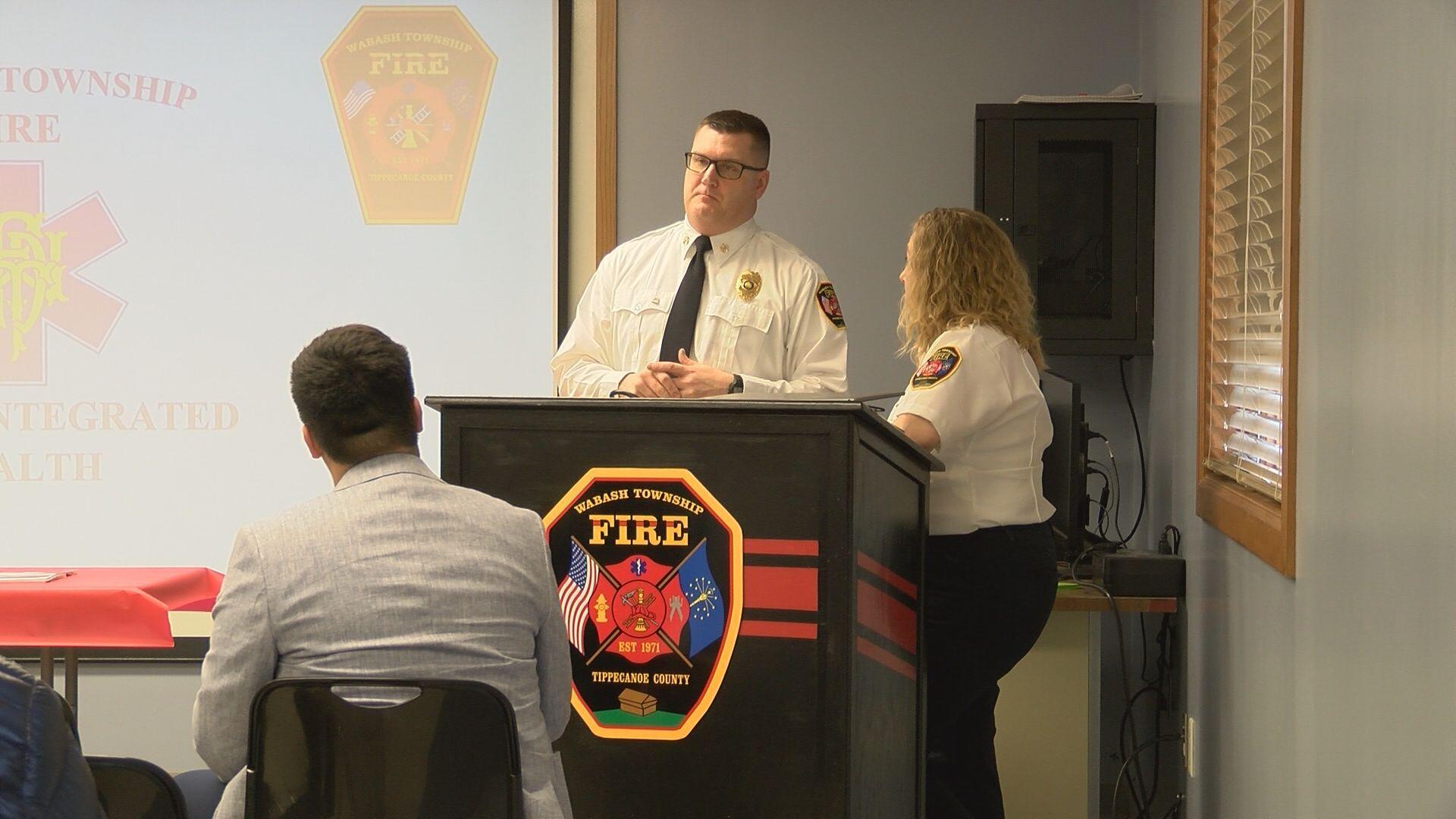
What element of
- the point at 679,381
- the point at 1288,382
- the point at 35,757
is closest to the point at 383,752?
the point at 35,757

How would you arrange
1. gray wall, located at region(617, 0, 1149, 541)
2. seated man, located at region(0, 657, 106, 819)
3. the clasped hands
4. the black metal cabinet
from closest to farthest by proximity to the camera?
seated man, located at region(0, 657, 106, 819) < the clasped hands < the black metal cabinet < gray wall, located at region(617, 0, 1149, 541)

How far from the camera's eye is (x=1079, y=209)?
372 cm

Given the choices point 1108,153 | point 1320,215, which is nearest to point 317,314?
point 1108,153

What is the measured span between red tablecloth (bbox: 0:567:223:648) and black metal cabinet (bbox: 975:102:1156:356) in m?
2.26

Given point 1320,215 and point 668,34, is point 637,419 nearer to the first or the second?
point 1320,215

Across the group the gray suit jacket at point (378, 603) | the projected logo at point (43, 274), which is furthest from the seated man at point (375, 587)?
the projected logo at point (43, 274)

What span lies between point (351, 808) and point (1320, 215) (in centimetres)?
154

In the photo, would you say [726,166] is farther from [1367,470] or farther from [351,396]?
[1367,470]

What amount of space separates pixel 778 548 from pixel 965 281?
3.18 ft

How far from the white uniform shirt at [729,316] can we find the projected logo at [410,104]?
50.3 inches

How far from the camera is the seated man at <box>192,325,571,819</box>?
64.4 inches

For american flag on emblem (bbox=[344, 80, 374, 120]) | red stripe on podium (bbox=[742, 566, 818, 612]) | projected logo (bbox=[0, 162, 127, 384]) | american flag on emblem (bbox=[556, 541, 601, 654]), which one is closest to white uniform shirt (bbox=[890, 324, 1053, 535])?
red stripe on podium (bbox=[742, 566, 818, 612])

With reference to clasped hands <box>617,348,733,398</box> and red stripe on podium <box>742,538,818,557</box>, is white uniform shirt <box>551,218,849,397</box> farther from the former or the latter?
red stripe on podium <box>742,538,818,557</box>

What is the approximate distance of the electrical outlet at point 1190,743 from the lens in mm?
3180
